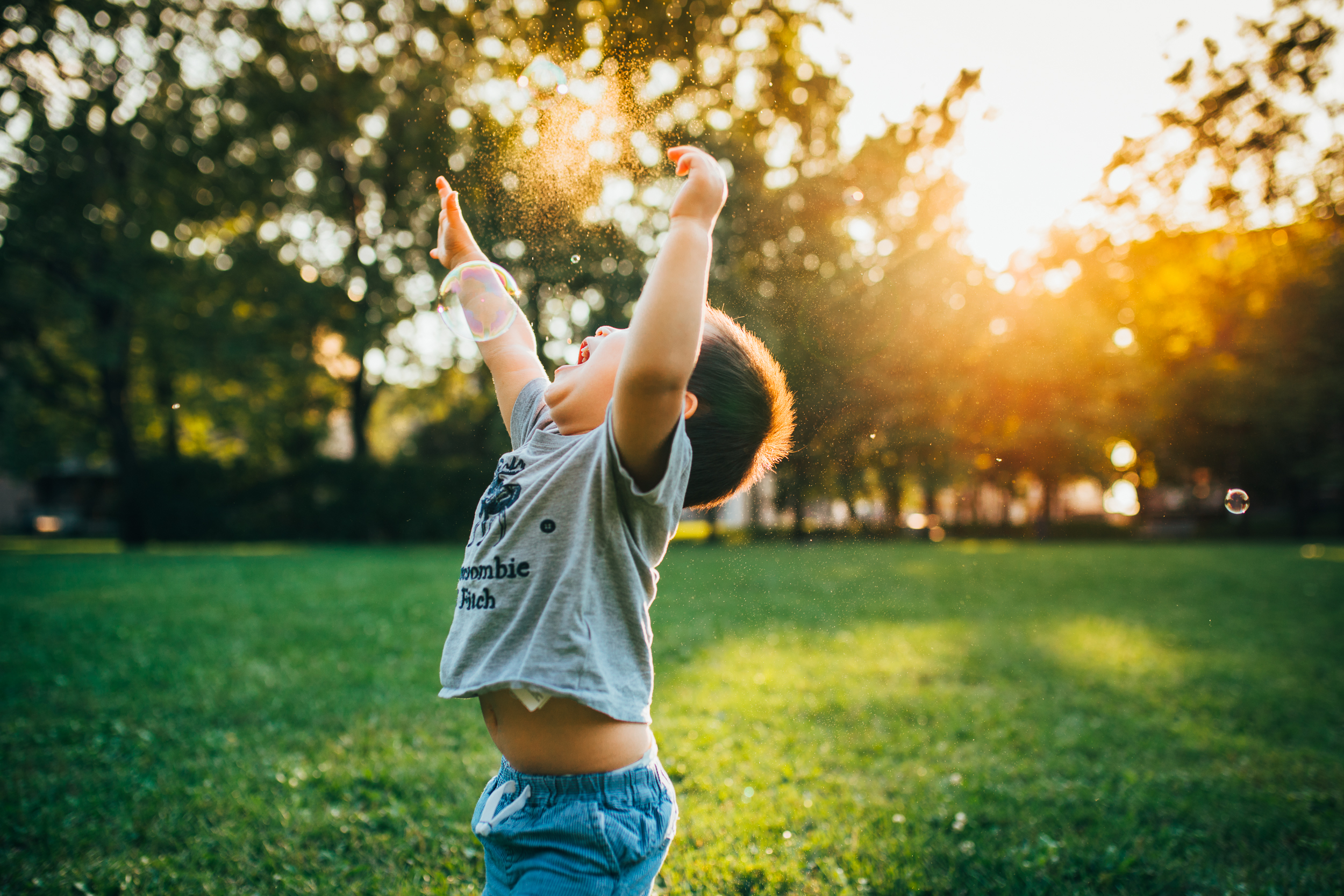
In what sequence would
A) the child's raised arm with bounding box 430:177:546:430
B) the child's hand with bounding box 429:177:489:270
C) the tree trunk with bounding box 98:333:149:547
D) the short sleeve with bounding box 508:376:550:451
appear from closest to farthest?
the short sleeve with bounding box 508:376:550:451 → the child's raised arm with bounding box 430:177:546:430 → the child's hand with bounding box 429:177:489:270 → the tree trunk with bounding box 98:333:149:547

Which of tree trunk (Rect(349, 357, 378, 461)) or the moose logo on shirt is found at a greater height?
tree trunk (Rect(349, 357, 378, 461))

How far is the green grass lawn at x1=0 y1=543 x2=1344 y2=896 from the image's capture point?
2789 millimetres

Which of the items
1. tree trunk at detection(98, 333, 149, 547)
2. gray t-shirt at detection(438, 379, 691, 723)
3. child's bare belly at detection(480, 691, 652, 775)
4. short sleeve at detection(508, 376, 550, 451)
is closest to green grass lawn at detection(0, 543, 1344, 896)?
child's bare belly at detection(480, 691, 652, 775)

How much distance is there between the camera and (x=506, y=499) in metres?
1.58

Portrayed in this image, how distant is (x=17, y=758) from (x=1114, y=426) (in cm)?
662

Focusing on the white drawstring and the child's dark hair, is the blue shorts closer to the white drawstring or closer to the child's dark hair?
the white drawstring

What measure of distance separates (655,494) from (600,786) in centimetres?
57

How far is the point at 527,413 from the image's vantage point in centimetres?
186

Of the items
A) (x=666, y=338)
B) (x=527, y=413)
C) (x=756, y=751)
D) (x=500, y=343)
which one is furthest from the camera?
(x=756, y=751)

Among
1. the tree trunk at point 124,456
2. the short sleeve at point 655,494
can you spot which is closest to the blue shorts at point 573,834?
the short sleeve at point 655,494

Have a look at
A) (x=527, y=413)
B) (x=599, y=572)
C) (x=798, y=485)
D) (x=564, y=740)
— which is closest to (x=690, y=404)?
(x=599, y=572)

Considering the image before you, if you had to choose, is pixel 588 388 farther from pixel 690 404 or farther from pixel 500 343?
pixel 500 343

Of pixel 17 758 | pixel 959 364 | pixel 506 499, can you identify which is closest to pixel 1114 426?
pixel 959 364

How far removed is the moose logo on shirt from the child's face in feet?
0.49
